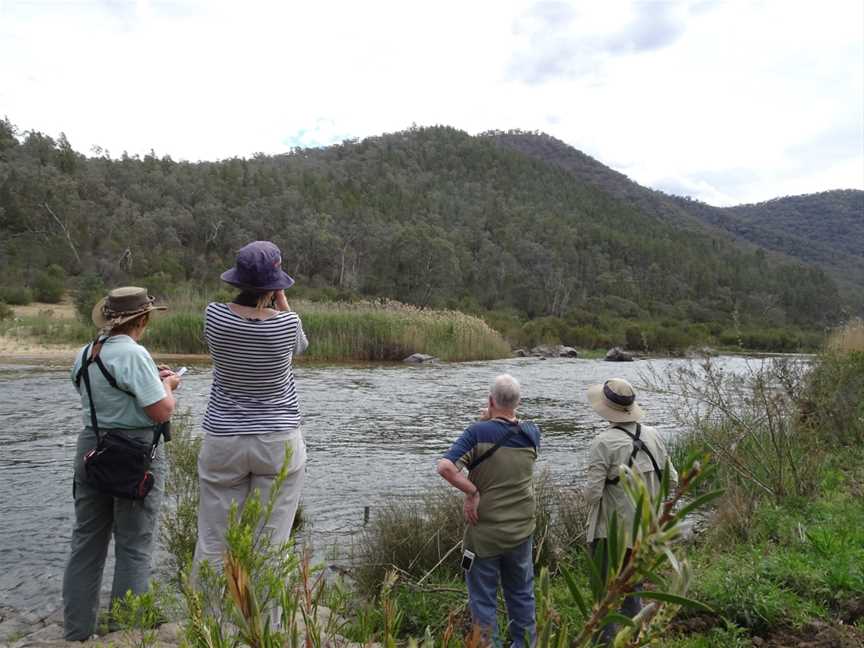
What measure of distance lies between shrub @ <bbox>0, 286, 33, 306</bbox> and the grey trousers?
34.7 meters

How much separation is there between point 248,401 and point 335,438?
8.13 meters

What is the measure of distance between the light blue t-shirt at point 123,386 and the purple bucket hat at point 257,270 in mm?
642

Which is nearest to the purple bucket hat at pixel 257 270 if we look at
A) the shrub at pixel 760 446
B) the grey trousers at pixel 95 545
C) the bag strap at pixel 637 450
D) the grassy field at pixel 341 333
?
the grey trousers at pixel 95 545

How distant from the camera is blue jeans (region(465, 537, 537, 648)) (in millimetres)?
4059

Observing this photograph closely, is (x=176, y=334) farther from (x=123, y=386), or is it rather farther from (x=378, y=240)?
(x=378, y=240)

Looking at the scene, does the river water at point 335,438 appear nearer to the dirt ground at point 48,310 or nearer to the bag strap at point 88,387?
the bag strap at point 88,387

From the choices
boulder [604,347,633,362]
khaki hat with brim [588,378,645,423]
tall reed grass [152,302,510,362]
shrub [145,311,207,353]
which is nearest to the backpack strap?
khaki hat with brim [588,378,645,423]

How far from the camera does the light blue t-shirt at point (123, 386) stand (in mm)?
3701

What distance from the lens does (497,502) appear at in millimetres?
4117

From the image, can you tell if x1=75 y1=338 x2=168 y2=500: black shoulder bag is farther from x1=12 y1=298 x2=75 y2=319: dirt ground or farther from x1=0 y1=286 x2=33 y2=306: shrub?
x1=0 y1=286 x2=33 y2=306: shrub

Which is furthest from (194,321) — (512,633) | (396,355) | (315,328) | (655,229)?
(655,229)

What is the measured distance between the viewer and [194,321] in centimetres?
2489

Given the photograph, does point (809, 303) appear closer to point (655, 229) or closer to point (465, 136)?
point (655, 229)

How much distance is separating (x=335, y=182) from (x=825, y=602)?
10396 centimetres
